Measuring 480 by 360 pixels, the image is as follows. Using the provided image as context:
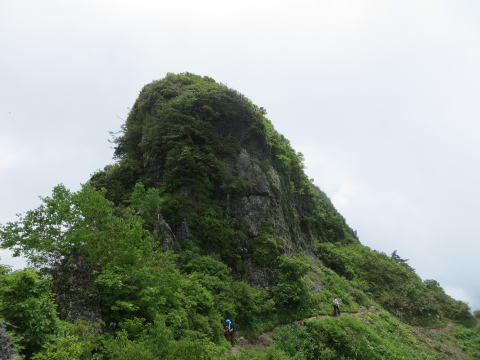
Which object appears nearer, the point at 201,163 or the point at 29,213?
the point at 29,213

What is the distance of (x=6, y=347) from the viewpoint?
641 centimetres

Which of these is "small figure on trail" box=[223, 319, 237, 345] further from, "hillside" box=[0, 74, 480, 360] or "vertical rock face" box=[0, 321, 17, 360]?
"vertical rock face" box=[0, 321, 17, 360]

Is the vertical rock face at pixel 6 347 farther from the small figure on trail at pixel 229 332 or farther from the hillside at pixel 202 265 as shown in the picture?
the small figure on trail at pixel 229 332

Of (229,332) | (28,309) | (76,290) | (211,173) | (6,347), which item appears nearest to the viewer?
(6,347)

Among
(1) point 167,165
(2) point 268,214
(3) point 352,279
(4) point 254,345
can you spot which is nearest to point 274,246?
(2) point 268,214

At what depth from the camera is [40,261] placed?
36.6 ft

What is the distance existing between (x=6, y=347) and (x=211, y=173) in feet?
68.0

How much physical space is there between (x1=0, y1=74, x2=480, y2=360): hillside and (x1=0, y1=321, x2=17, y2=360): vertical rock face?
5cm

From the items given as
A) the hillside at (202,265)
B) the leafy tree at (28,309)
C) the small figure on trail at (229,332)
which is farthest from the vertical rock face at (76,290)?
the small figure on trail at (229,332)

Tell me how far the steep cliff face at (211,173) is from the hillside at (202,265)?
0.14m

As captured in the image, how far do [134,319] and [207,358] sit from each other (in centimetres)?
322

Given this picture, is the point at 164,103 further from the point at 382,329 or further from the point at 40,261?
the point at 382,329

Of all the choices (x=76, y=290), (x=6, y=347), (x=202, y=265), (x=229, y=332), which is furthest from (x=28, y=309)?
(x=202, y=265)

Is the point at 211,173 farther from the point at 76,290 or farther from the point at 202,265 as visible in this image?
the point at 76,290
